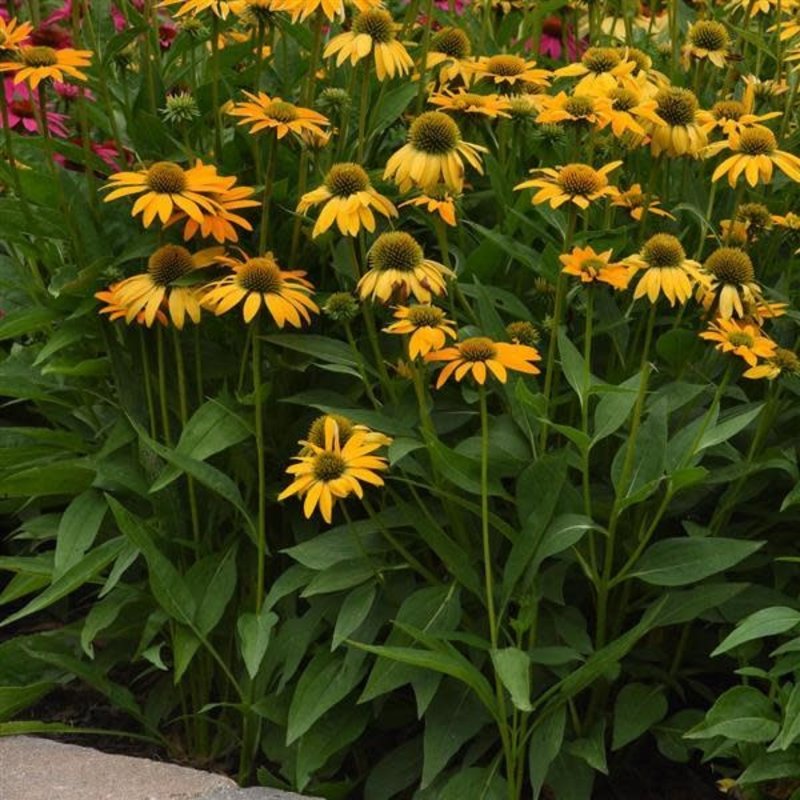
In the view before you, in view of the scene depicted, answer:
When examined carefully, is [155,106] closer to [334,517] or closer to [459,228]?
[459,228]

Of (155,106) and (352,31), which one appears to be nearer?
(352,31)

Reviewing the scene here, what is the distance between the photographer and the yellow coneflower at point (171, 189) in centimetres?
210

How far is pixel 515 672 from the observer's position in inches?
76.5

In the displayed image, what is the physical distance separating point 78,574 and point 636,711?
81cm

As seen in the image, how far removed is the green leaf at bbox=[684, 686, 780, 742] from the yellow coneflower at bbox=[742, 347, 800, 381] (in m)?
0.42

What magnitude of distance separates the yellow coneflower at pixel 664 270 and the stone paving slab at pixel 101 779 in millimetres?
836

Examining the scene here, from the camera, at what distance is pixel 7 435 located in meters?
2.59

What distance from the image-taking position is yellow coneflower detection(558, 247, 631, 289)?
201 cm

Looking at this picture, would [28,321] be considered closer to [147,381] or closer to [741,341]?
[147,381]

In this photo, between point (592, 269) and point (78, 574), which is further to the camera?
point (78, 574)

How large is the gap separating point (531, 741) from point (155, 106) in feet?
3.79

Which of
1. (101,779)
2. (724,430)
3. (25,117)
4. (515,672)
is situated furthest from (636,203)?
(25,117)

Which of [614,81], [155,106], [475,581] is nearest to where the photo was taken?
[475,581]

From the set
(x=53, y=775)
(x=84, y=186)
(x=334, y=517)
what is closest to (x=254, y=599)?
(x=334, y=517)
